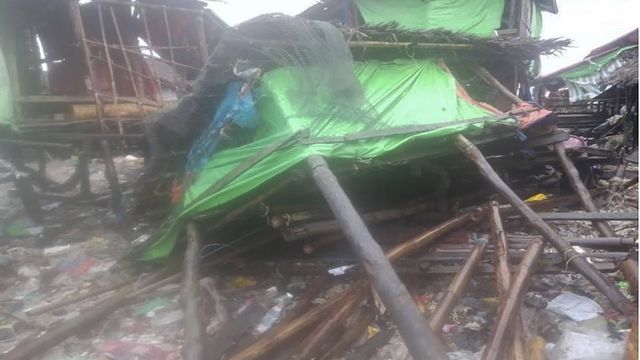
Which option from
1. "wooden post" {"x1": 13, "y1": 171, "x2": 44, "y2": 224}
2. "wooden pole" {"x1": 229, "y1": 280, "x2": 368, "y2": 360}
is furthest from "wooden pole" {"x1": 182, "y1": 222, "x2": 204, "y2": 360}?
"wooden post" {"x1": 13, "y1": 171, "x2": 44, "y2": 224}

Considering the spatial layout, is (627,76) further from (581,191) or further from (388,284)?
(388,284)

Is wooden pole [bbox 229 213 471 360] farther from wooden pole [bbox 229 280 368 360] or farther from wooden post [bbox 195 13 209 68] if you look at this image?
wooden post [bbox 195 13 209 68]

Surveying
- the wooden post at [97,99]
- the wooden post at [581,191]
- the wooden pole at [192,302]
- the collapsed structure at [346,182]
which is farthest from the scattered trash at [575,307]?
the wooden post at [97,99]

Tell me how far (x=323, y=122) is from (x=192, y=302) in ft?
6.54

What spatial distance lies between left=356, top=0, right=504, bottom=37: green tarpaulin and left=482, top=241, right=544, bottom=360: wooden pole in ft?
28.3

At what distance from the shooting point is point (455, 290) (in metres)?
3.25

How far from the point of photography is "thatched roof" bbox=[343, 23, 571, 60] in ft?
17.9

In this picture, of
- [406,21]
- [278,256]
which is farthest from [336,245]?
[406,21]

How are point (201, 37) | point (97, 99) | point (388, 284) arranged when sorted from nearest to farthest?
1. point (388, 284)
2. point (97, 99)
3. point (201, 37)

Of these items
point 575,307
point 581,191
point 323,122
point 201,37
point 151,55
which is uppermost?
point 201,37

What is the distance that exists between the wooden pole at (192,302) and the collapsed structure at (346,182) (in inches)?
0.6

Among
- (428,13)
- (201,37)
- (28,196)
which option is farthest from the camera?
(428,13)

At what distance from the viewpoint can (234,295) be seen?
452 centimetres

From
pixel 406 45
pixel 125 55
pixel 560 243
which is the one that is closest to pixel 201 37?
pixel 125 55
